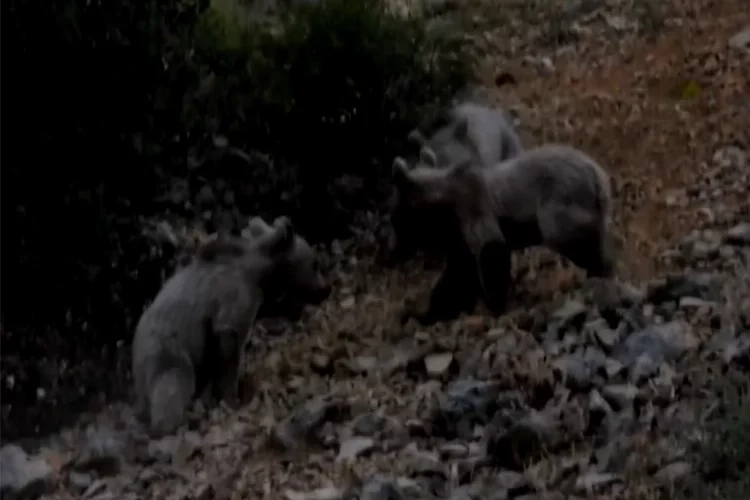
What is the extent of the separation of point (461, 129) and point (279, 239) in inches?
50.7

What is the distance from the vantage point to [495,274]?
222 inches

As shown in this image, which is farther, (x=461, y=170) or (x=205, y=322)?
(x=461, y=170)

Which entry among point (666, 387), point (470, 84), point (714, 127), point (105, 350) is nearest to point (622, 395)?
point (666, 387)

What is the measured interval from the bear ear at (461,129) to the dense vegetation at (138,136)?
22.8 inches

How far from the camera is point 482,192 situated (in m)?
5.72

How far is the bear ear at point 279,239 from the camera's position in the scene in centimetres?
582

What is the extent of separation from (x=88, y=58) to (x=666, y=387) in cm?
298

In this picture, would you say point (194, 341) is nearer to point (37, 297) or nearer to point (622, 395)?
point (37, 297)

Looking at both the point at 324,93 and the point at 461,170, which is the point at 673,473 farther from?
the point at 324,93

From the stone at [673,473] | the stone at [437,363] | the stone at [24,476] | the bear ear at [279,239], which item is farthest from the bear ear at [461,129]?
the stone at [673,473]

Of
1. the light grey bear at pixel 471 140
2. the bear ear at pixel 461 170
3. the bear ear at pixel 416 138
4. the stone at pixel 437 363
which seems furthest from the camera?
the bear ear at pixel 416 138

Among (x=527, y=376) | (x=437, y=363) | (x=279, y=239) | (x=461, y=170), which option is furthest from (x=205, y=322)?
(x=527, y=376)

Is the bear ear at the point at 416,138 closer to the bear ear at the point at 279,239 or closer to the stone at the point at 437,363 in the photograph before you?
the bear ear at the point at 279,239

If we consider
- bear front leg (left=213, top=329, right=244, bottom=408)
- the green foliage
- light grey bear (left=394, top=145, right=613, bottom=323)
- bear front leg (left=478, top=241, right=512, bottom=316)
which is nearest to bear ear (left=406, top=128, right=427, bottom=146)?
the green foliage
